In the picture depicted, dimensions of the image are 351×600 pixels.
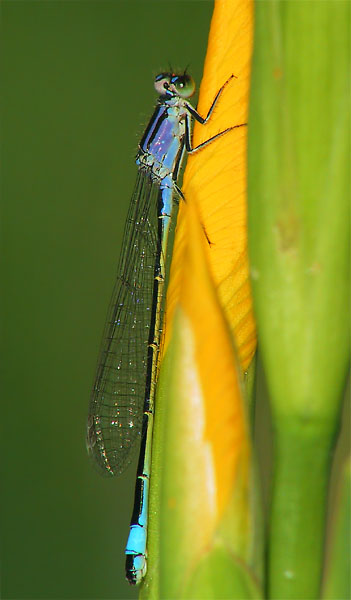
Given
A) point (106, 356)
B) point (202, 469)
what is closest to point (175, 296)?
point (202, 469)

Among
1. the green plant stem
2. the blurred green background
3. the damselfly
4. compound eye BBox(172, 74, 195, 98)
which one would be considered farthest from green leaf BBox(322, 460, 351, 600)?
the blurred green background

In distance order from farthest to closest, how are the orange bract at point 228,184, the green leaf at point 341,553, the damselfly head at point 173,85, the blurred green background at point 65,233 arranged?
1. the blurred green background at point 65,233
2. the damselfly head at point 173,85
3. the orange bract at point 228,184
4. the green leaf at point 341,553

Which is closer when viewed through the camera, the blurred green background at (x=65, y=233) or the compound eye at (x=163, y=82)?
the compound eye at (x=163, y=82)

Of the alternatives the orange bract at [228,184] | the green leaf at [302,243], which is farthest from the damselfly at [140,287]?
the green leaf at [302,243]

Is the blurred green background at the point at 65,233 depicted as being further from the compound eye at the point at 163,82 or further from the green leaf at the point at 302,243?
the green leaf at the point at 302,243

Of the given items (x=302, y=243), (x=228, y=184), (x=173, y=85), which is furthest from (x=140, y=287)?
(x=302, y=243)

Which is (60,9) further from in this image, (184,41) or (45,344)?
(45,344)

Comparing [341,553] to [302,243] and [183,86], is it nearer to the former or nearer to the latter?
[302,243]
